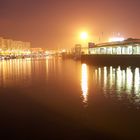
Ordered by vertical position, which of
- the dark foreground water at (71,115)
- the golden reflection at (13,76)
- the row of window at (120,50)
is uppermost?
the row of window at (120,50)

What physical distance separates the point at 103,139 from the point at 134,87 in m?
14.7

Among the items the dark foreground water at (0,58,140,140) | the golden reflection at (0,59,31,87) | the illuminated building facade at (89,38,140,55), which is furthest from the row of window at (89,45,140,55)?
the dark foreground water at (0,58,140,140)

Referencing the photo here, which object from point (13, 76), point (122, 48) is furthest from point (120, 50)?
point (13, 76)

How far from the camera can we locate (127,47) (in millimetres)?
67562

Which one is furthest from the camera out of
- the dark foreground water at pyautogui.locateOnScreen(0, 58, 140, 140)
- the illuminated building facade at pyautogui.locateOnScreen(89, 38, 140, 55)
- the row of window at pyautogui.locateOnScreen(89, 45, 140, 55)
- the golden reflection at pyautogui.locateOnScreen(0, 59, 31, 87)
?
the row of window at pyautogui.locateOnScreen(89, 45, 140, 55)

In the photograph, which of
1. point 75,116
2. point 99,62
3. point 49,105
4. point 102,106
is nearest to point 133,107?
point 102,106

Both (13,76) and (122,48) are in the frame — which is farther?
(122,48)

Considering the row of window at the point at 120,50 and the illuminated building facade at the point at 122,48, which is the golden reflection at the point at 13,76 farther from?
the row of window at the point at 120,50

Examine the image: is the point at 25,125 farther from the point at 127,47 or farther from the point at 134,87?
the point at 127,47

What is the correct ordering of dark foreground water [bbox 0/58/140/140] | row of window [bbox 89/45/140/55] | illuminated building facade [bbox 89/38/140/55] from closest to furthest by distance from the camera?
dark foreground water [bbox 0/58/140/140], illuminated building facade [bbox 89/38/140/55], row of window [bbox 89/45/140/55]

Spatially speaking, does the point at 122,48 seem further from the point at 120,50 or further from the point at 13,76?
the point at 13,76

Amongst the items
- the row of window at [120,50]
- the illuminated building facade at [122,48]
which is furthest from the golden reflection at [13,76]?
the row of window at [120,50]

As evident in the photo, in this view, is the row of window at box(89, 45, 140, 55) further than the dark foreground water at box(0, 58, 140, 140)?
Yes

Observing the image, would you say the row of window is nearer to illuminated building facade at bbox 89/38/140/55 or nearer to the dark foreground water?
illuminated building facade at bbox 89/38/140/55
